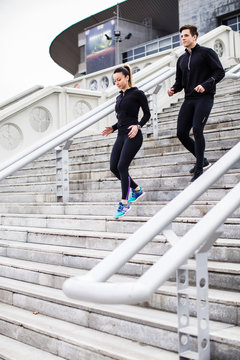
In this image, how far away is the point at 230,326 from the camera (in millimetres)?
2859

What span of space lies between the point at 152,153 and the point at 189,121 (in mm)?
1989

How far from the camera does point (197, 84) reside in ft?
16.3

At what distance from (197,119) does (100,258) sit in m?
1.83

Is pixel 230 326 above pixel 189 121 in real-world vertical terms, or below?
below

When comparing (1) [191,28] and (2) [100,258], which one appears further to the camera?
(1) [191,28]

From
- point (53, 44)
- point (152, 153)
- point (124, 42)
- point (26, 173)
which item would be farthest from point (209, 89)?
point (53, 44)

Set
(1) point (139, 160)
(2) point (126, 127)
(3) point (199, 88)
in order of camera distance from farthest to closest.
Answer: (1) point (139, 160)
(2) point (126, 127)
(3) point (199, 88)

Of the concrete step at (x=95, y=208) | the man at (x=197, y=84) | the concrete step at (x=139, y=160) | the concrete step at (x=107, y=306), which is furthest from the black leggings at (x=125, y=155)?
the concrete step at (x=107, y=306)

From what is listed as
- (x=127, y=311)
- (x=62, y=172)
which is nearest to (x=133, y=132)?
(x=62, y=172)

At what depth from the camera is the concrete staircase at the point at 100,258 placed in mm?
3031

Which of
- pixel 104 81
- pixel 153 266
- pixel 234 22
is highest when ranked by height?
pixel 234 22

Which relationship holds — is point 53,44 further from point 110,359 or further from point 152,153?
point 110,359

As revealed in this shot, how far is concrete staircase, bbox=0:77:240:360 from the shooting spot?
3.03m

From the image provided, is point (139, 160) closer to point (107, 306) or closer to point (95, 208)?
point (95, 208)
